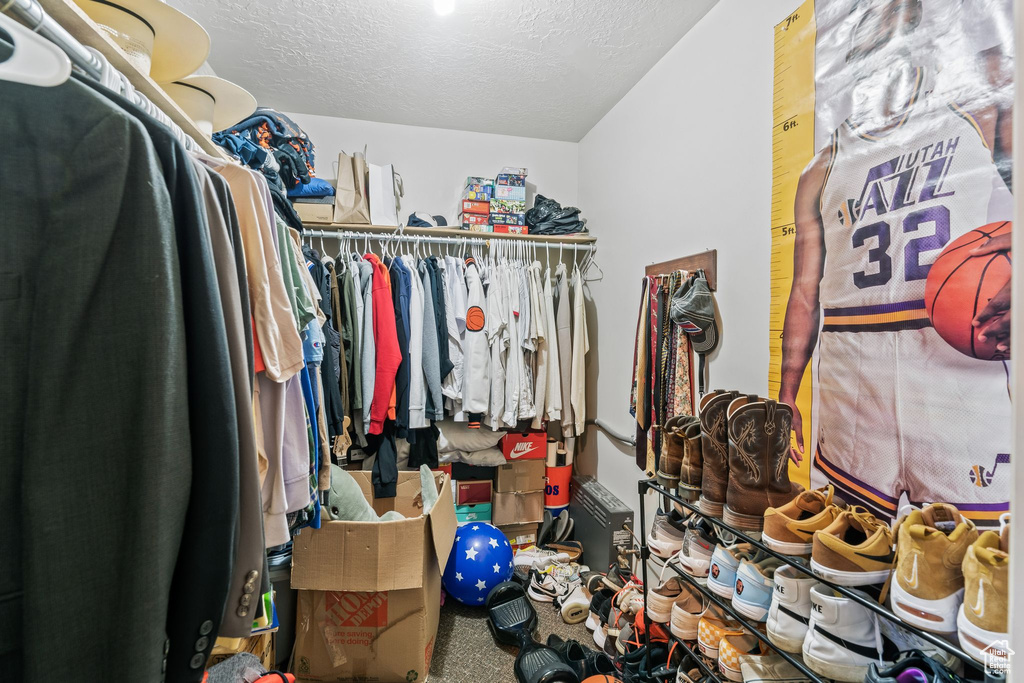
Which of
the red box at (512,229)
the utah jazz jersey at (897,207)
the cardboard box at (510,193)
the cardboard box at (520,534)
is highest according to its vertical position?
the cardboard box at (510,193)

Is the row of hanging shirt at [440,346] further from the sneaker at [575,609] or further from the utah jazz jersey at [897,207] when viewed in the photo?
the utah jazz jersey at [897,207]

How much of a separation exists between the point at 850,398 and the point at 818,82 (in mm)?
893

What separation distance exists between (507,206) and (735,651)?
2455 mm

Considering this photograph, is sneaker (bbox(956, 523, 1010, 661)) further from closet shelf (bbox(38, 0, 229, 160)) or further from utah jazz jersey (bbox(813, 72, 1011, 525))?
closet shelf (bbox(38, 0, 229, 160))

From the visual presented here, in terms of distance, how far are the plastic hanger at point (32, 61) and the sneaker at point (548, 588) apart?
2.42m

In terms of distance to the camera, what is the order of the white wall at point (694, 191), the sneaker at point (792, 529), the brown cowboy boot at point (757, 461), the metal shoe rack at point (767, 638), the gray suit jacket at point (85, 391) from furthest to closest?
the white wall at point (694, 191) < the brown cowboy boot at point (757, 461) < the sneaker at point (792, 529) < the metal shoe rack at point (767, 638) < the gray suit jacket at point (85, 391)

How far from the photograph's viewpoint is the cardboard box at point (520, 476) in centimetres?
269

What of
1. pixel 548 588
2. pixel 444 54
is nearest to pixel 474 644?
pixel 548 588

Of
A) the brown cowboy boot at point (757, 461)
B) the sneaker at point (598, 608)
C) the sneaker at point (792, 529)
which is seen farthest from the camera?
the sneaker at point (598, 608)

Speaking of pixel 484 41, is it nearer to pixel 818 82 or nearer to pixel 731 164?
pixel 731 164

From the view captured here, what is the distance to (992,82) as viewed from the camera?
87 cm

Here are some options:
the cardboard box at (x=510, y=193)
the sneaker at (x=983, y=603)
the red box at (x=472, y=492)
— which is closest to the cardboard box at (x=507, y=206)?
the cardboard box at (x=510, y=193)

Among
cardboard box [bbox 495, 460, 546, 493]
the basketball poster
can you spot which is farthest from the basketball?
cardboard box [bbox 495, 460, 546, 493]

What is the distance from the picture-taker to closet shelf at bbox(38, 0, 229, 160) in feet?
2.35
